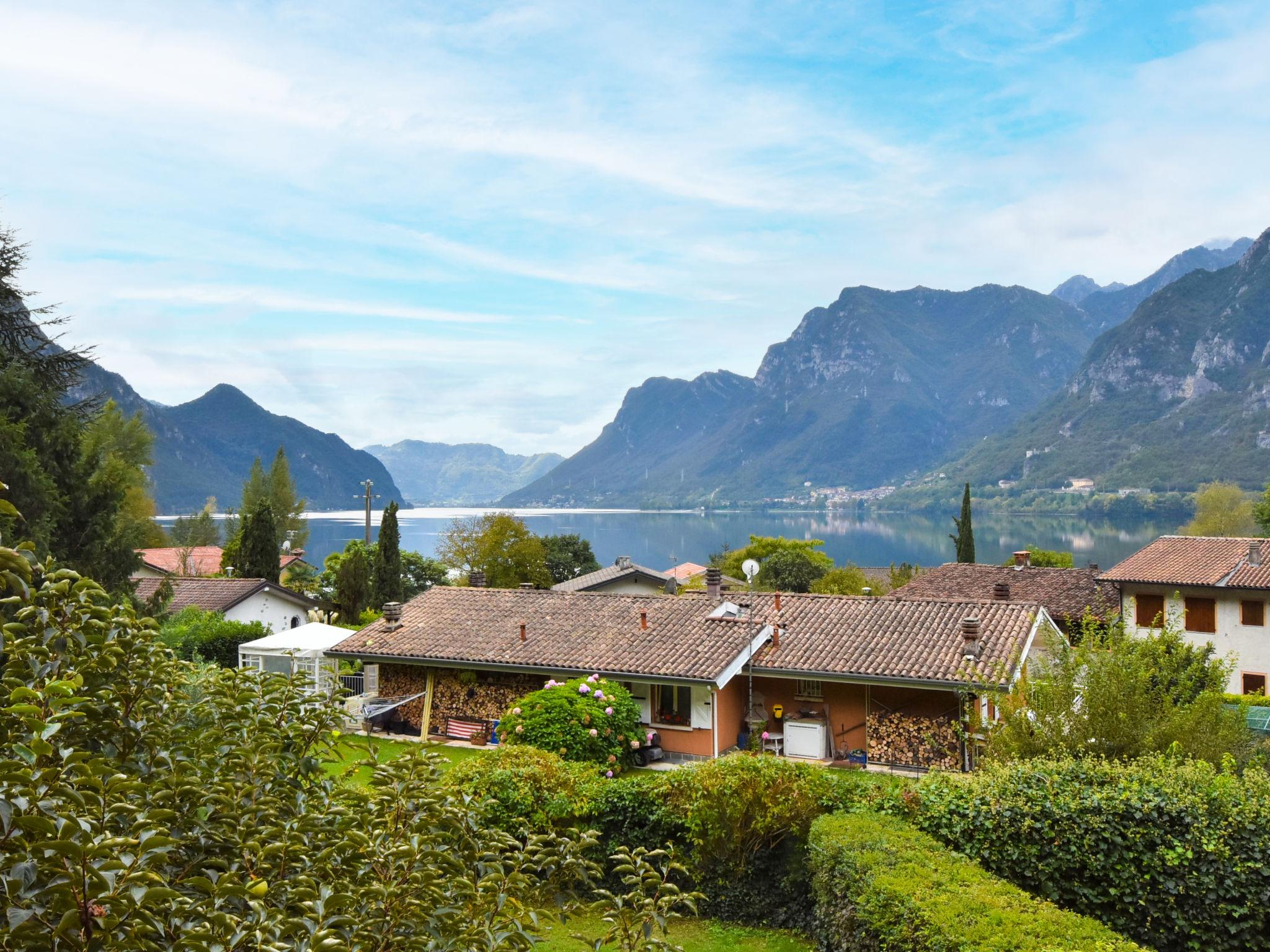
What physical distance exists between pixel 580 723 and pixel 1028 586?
29.8 m

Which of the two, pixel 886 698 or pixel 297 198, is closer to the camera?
pixel 886 698

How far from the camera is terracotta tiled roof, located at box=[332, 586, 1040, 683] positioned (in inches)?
781

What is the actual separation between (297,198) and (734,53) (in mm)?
13829

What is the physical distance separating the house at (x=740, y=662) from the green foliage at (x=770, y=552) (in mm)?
37204

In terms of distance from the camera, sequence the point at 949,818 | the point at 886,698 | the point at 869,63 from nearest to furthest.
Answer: the point at 949,818, the point at 886,698, the point at 869,63

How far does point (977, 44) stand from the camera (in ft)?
117

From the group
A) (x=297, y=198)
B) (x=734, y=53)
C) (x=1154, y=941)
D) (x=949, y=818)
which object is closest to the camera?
(x=1154, y=941)

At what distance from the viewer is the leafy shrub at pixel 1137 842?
8.95 m

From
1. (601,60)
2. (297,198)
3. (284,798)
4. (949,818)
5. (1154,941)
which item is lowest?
(1154,941)

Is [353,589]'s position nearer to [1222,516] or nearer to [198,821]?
[198,821]

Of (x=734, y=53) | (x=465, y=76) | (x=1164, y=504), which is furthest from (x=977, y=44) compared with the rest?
(x=1164, y=504)

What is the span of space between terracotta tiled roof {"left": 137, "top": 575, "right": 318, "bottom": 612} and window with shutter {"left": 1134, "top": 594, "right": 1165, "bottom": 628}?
3698 cm

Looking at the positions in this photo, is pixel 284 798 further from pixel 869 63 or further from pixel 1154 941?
pixel 869 63

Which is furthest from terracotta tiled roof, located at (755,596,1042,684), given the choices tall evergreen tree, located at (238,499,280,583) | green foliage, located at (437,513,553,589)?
tall evergreen tree, located at (238,499,280,583)
